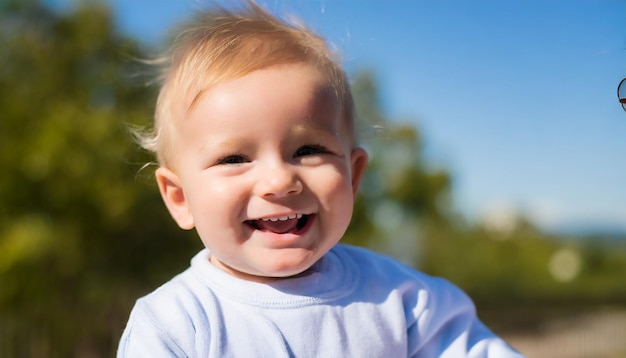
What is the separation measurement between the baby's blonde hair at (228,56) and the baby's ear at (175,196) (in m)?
0.03

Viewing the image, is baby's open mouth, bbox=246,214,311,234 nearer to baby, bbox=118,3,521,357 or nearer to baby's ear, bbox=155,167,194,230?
baby, bbox=118,3,521,357

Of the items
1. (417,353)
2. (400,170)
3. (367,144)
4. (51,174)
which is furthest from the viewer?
(400,170)

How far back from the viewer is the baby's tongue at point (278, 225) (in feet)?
4.46

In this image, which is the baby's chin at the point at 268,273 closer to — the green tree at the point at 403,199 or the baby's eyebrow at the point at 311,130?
the baby's eyebrow at the point at 311,130

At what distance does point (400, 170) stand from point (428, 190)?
619mm

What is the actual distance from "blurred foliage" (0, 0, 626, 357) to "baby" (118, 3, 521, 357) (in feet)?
10.9

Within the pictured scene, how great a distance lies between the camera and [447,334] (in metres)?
1.54

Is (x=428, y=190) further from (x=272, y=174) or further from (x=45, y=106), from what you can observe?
(x=272, y=174)

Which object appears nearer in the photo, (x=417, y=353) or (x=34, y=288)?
(x=417, y=353)

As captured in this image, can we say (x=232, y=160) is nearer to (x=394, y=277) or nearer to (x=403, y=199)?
(x=394, y=277)

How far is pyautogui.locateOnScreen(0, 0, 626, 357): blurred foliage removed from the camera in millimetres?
5656

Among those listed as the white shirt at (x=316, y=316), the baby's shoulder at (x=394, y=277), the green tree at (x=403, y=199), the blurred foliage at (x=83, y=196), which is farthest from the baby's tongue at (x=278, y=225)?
the green tree at (x=403, y=199)

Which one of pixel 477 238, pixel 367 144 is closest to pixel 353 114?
pixel 367 144

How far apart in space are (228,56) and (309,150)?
9.4 inches
